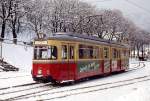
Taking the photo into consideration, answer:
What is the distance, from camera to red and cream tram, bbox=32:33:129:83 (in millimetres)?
20719

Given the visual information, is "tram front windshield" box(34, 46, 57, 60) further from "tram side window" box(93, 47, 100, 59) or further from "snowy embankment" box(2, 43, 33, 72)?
"snowy embankment" box(2, 43, 33, 72)

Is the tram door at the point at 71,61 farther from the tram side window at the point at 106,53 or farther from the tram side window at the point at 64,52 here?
the tram side window at the point at 106,53

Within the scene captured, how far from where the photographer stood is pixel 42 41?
21.1 m

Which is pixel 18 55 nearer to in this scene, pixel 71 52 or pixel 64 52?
pixel 71 52

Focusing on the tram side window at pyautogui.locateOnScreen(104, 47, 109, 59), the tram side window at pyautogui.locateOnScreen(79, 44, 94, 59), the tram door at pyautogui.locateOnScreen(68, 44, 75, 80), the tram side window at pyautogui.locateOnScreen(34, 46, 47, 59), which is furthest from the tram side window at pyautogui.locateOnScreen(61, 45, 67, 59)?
the tram side window at pyautogui.locateOnScreen(104, 47, 109, 59)

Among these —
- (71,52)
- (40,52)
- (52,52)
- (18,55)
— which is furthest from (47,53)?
(18,55)

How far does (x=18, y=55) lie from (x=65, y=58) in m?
20.4

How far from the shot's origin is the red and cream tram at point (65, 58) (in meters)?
20.7

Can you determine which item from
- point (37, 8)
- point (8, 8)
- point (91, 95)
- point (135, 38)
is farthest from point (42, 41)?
point (135, 38)

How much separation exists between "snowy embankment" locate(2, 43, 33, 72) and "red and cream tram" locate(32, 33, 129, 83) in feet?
37.2

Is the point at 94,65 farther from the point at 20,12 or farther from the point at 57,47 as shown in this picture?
the point at 20,12

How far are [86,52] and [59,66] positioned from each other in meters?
4.06

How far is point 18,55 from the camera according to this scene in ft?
135

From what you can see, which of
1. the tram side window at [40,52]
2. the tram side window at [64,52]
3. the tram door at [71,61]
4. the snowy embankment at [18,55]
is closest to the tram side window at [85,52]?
the tram door at [71,61]
